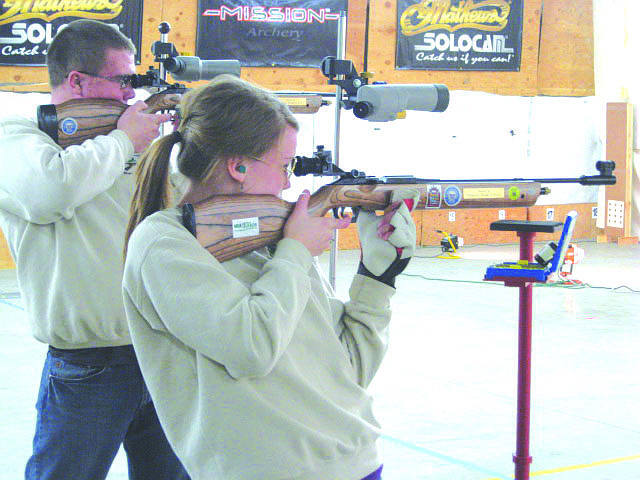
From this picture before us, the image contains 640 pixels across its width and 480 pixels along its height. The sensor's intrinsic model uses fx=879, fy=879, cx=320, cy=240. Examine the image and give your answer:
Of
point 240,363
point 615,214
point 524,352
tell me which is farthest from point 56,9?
point 240,363

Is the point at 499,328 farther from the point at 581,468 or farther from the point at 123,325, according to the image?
the point at 123,325

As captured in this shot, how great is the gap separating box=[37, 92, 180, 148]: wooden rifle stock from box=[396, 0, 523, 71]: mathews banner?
30.0 feet

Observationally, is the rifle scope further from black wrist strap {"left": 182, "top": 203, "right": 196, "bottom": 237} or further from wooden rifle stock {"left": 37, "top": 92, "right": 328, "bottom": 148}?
black wrist strap {"left": 182, "top": 203, "right": 196, "bottom": 237}

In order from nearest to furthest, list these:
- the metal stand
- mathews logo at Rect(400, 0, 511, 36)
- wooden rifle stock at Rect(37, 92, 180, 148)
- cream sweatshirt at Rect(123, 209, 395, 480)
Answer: cream sweatshirt at Rect(123, 209, 395, 480) → wooden rifle stock at Rect(37, 92, 180, 148) → the metal stand → mathews logo at Rect(400, 0, 511, 36)

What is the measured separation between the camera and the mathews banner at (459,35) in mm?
11039

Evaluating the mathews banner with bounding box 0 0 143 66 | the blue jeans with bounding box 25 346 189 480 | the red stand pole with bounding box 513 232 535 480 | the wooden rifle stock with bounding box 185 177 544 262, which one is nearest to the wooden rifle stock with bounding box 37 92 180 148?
the blue jeans with bounding box 25 346 189 480

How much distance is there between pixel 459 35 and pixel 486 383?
7404mm

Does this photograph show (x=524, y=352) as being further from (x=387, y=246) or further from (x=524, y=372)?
(x=387, y=246)

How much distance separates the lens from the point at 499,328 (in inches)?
248

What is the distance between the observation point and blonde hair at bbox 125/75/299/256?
148cm

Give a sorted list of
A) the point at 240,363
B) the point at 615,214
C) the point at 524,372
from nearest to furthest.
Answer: the point at 240,363 → the point at 524,372 → the point at 615,214

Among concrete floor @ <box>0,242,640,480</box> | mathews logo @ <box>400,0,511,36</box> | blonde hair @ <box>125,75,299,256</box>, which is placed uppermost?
mathews logo @ <box>400,0,511,36</box>

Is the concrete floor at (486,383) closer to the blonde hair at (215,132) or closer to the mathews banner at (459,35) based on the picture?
the blonde hair at (215,132)

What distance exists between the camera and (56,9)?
9.36 meters
